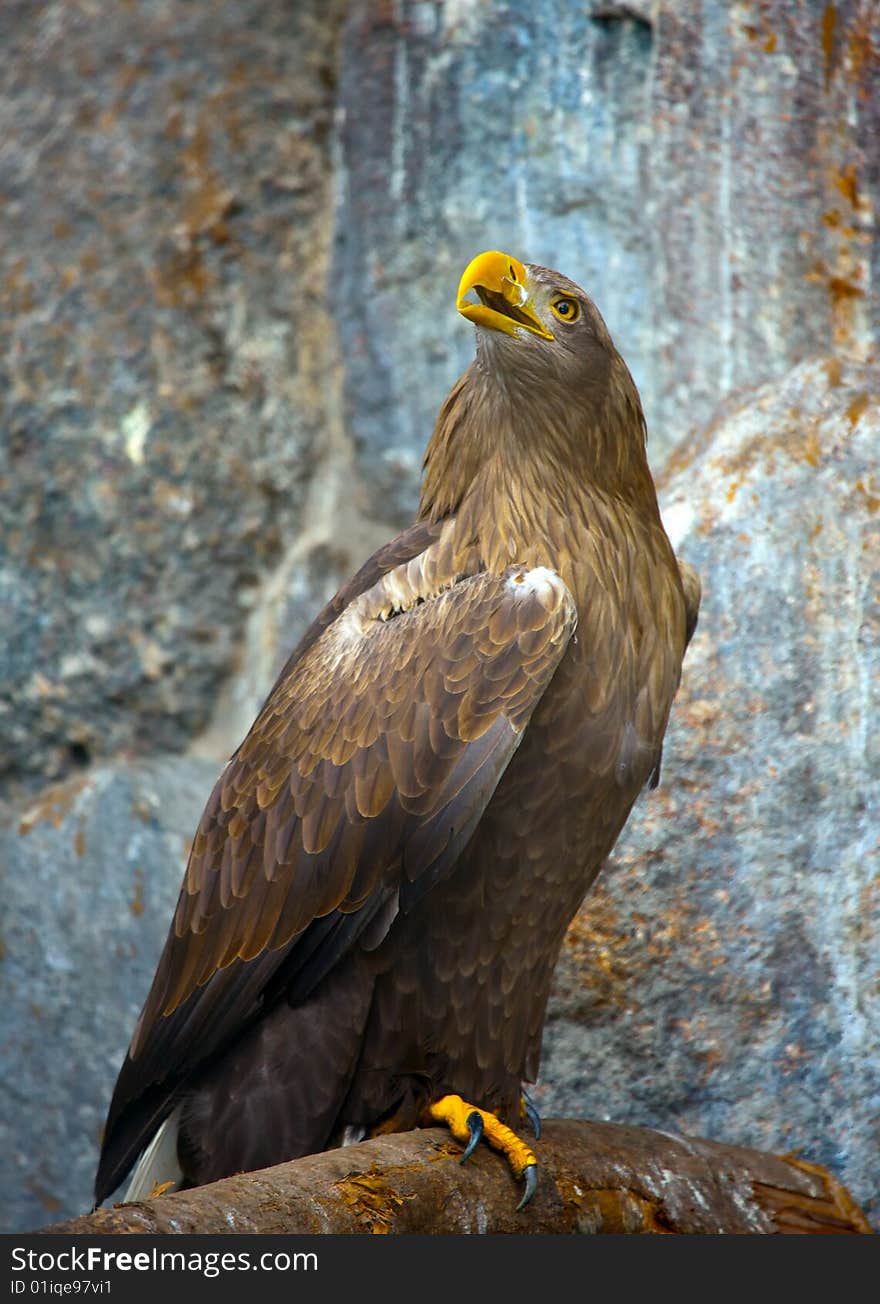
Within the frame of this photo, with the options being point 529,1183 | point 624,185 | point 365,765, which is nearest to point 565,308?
point 365,765

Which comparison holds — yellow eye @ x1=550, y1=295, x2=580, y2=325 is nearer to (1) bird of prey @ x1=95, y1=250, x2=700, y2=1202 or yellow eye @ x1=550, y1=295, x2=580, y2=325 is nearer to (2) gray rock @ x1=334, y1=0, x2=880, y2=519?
(1) bird of prey @ x1=95, y1=250, x2=700, y2=1202

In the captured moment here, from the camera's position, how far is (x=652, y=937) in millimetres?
4395

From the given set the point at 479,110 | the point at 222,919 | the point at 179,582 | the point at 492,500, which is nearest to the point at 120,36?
the point at 479,110

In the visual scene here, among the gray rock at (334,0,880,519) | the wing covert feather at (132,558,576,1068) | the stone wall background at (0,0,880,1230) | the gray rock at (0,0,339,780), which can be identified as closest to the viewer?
the wing covert feather at (132,558,576,1068)

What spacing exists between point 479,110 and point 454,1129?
3.26m

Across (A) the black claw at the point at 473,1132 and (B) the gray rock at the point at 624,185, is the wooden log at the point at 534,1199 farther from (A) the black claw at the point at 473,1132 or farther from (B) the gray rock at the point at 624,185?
(B) the gray rock at the point at 624,185

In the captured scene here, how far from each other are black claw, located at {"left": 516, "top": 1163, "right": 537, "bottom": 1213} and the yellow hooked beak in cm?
174

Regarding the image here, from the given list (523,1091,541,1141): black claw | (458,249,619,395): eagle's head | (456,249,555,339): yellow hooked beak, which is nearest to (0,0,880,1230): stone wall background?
(523,1091,541,1141): black claw

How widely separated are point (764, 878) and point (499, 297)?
164 cm

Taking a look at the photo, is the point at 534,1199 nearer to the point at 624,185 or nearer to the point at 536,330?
the point at 536,330

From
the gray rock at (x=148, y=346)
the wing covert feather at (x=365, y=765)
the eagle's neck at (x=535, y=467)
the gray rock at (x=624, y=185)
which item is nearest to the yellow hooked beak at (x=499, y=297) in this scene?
the eagle's neck at (x=535, y=467)

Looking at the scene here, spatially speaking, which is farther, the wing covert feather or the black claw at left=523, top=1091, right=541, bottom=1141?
the black claw at left=523, top=1091, right=541, bottom=1141

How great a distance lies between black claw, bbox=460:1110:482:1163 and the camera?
3.56 m

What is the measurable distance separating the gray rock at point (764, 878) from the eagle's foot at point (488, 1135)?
0.77 metres
